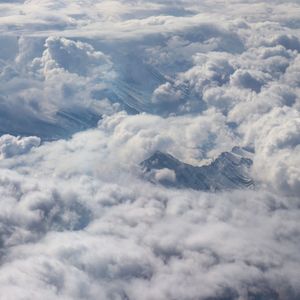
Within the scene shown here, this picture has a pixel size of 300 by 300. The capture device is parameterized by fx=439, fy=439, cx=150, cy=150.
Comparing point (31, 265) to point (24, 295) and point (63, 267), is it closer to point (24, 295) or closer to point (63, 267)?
point (63, 267)

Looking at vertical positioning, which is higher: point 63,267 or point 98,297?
point 63,267

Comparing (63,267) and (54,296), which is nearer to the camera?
(54,296)

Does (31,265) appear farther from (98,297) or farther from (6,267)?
(98,297)

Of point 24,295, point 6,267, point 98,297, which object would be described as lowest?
point 98,297

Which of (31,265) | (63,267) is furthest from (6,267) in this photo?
(63,267)

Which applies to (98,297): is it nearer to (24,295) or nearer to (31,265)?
(31,265)

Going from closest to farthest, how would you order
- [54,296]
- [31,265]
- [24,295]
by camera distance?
[24,295], [54,296], [31,265]

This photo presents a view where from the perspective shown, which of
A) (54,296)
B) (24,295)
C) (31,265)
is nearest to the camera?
(24,295)

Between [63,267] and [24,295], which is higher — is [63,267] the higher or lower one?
the lower one
